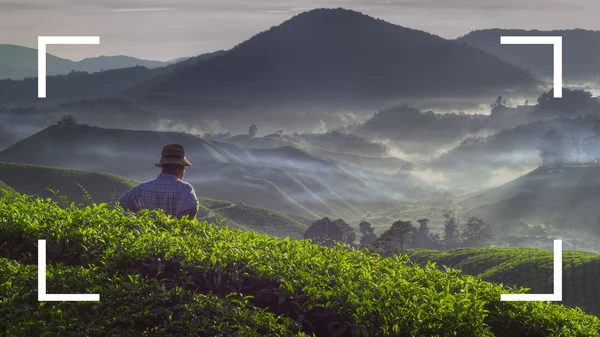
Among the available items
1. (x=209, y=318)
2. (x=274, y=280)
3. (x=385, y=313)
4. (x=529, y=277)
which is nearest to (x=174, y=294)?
(x=209, y=318)

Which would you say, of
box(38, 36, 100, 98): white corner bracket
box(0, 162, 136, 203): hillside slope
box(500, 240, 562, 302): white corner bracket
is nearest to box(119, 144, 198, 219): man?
box(38, 36, 100, 98): white corner bracket

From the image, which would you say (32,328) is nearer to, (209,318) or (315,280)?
(209,318)

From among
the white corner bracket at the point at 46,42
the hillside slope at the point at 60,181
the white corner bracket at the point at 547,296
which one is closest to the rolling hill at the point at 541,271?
the white corner bracket at the point at 547,296

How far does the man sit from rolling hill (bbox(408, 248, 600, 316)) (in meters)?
62.1

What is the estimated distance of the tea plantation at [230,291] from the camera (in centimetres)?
729

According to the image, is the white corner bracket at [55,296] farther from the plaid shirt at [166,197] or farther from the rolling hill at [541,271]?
the rolling hill at [541,271]

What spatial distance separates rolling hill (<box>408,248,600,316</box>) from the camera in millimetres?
76812

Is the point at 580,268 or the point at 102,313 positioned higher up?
the point at 102,313

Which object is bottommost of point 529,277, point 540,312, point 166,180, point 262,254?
point 529,277

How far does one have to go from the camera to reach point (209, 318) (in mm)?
7301

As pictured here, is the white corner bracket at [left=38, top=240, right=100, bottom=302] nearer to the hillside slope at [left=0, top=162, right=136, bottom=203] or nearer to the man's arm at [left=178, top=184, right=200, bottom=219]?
the man's arm at [left=178, top=184, right=200, bottom=219]

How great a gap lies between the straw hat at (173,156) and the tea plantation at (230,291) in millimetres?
2428

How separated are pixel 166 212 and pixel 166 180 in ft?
1.82

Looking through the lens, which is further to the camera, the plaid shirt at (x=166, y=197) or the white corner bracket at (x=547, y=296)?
the plaid shirt at (x=166, y=197)
